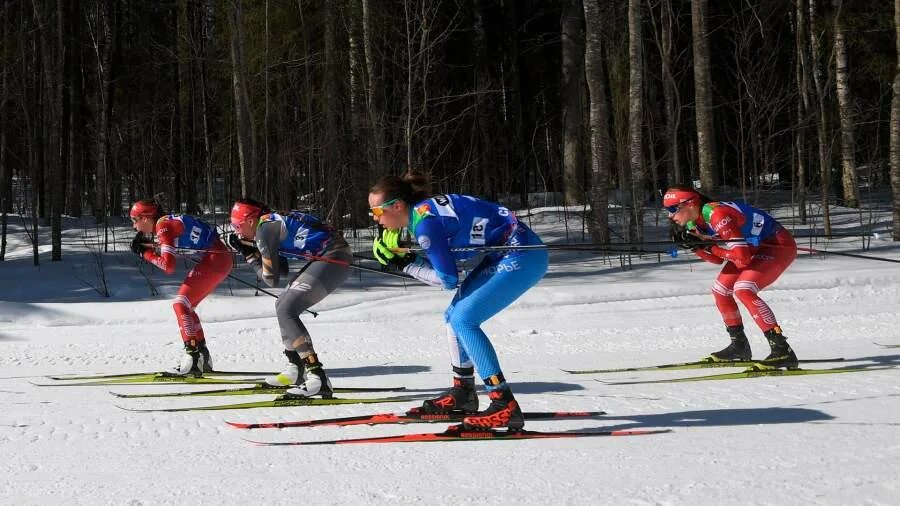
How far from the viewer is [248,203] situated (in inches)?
280

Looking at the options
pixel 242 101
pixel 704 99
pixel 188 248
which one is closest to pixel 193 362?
pixel 188 248

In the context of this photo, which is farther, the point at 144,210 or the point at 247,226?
the point at 144,210

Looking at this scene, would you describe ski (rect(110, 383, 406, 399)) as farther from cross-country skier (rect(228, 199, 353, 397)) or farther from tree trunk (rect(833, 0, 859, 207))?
tree trunk (rect(833, 0, 859, 207))

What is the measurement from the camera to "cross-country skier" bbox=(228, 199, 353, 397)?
22.1 ft

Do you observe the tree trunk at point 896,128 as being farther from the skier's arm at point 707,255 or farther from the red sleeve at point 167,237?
the red sleeve at point 167,237

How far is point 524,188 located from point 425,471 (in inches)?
858

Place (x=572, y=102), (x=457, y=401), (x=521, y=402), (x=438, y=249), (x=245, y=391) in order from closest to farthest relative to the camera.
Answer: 1. (x=438, y=249)
2. (x=457, y=401)
3. (x=521, y=402)
4. (x=245, y=391)
5. (x=572, y=102)

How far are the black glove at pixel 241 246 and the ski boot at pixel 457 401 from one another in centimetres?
225

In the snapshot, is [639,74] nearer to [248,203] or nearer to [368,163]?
[368,163]

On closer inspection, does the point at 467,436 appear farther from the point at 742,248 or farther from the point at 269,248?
the point at 742,248

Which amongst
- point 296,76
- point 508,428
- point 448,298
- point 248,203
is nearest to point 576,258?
point 448,298

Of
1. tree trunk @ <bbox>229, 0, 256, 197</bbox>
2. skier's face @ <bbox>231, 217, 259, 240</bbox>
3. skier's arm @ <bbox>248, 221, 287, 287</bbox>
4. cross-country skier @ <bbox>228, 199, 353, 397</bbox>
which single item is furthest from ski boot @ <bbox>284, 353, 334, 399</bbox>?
tree trunk @ <bbox>229, 0, 256, 197</bbox>

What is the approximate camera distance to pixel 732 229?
7.79 m

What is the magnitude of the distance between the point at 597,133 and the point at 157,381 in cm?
1035
